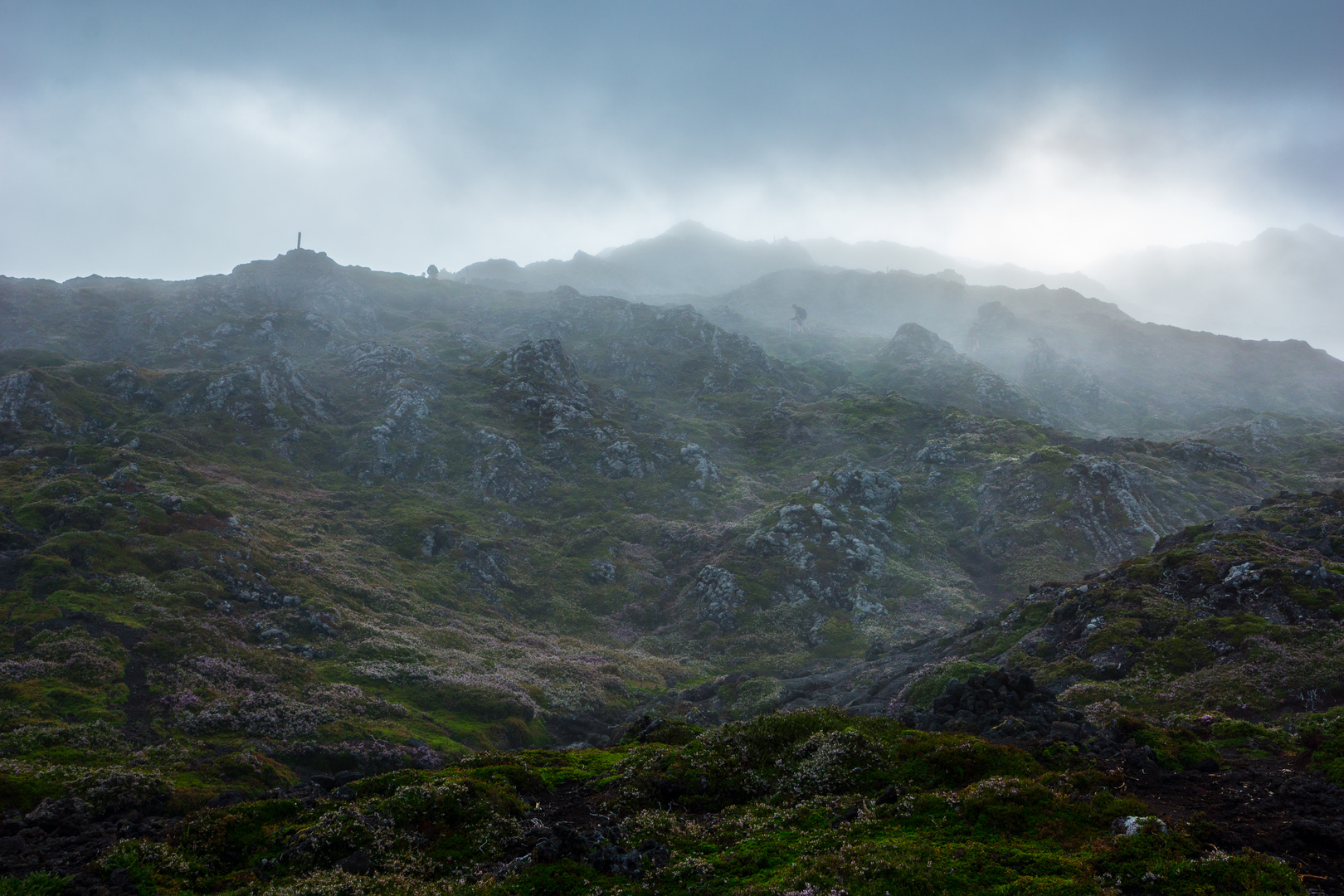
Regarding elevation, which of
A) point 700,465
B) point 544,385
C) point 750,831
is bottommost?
point 750,831

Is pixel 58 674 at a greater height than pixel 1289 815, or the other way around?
pixel 1289 815

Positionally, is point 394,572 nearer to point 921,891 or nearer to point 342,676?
point 342,676

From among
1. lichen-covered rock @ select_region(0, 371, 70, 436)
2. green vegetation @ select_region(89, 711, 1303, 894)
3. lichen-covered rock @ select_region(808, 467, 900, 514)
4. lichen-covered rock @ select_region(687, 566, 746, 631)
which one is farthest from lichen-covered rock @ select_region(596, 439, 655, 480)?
green vegetation @ select_region(89, 711, 1303, 894)

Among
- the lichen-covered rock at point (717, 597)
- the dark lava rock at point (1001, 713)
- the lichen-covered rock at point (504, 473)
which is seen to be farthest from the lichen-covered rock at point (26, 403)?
the dark lava rock at point (1001, 713)

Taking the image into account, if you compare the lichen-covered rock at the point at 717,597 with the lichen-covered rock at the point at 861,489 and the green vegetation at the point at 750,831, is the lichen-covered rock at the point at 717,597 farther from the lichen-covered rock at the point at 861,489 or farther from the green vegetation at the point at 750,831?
the green vegetation at the point at 750,831

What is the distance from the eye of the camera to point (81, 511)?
48.9 meters

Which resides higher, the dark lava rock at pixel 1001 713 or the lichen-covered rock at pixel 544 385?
the lichen-covered rock at pixel 544 385

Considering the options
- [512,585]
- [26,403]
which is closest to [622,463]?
[512,585]

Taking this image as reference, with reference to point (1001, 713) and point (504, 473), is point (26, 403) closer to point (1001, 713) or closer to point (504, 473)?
point (504, 473)

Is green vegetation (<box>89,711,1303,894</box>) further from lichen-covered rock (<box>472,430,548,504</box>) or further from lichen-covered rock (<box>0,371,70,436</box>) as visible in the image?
lichen-covered rock (<box>0,371,70,436</box>)

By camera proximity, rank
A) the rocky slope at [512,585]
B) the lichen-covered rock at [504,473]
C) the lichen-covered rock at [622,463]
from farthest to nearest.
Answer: the lichen-covered rock at [622,463], the lichen-covered rock at [504,473], the rocky slope at [512,585]

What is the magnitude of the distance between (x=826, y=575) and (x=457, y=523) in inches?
1837

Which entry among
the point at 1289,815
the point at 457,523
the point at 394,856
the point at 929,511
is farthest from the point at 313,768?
the point at 929,511

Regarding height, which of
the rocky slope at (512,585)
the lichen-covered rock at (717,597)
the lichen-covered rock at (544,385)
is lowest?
the lichen-covered rock at (717,597)
